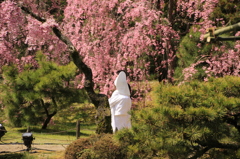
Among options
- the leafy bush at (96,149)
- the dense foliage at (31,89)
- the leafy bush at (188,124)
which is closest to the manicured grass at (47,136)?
the dense foliage at (31,89)

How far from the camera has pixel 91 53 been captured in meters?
12.3

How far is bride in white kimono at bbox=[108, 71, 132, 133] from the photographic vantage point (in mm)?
8180

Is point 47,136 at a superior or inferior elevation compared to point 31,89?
inferior

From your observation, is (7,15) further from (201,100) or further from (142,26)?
(201,100)

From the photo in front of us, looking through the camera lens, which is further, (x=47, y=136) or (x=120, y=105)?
(x=47, y=136)

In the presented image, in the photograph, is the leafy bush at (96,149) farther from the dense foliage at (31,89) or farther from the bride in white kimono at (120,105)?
the dense foliage at (31,89)

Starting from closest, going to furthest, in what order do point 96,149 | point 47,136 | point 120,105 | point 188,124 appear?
1. point 188,124
2. point 96,149
3. point 120,105
4. point 47,136

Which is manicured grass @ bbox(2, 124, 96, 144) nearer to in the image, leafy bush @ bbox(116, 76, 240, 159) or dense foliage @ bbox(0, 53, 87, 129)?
dense foliage @ bbox(0, 53, 87, 129)

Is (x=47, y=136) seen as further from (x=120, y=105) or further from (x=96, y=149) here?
(x=96, y=149)

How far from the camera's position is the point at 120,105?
8180 mm

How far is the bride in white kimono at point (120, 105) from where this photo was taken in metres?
8.18

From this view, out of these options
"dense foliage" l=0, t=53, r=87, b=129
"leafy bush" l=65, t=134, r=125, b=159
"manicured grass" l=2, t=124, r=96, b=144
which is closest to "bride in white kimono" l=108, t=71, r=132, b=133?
"leafy bush" l=65, t=134, r=125, b=159

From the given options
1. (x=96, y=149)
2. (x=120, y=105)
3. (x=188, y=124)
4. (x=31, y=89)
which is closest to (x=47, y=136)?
(x=31, y=89)

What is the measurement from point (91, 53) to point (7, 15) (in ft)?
9.86
